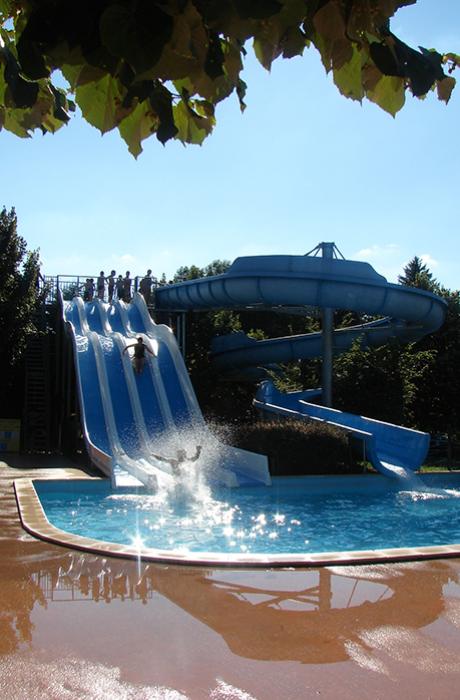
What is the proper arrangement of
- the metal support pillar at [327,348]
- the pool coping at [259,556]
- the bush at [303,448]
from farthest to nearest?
the metal support pillar at [327,348], the bush at [303,448], the pool coping at [259,556]

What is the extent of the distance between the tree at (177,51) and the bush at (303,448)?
12.1 metres

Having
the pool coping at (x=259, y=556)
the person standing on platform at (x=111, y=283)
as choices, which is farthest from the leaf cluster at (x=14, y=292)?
the pool coping at (x=259, y=556)

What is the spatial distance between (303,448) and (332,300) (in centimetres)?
447

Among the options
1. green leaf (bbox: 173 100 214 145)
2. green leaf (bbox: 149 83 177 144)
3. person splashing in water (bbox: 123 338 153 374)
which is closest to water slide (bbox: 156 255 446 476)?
person splashing in water (bbox: 123 338 153 374)

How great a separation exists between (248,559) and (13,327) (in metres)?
14.6

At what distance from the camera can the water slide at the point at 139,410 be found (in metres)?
12.5

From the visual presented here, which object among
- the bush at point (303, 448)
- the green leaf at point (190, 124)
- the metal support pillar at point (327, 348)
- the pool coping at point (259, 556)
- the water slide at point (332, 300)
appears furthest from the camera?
the metal support pillar at point (327, 348)

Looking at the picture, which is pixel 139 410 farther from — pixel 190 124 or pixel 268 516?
pixel 190 124

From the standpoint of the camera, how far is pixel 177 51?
4.51 ft

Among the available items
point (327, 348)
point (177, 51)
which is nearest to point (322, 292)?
point (327, 348)

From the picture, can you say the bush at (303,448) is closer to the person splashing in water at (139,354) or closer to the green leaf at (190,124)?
the person splashing in water at (139,354)

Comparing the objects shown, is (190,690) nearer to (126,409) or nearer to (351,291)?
(126,409)

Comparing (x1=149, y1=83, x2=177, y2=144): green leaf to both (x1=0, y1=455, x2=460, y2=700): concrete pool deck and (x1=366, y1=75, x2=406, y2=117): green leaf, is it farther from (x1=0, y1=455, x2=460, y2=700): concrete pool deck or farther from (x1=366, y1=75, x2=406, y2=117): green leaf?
(x1=0, y1=455, x2=460, y2=700): concrete pool deck

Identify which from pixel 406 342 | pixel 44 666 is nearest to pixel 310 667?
pixel 44 666
